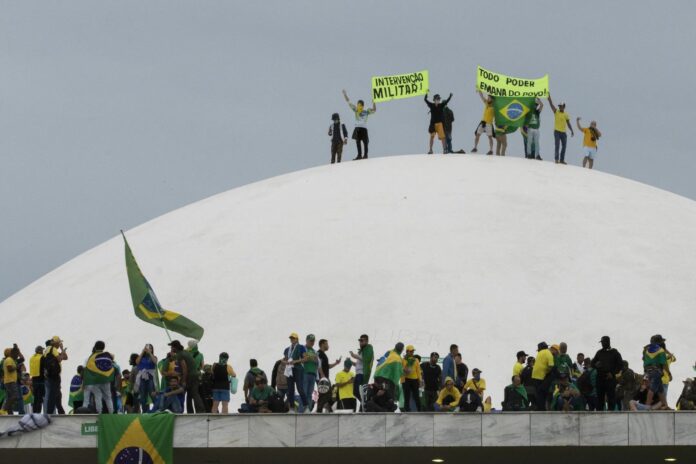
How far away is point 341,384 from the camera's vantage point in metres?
24.7

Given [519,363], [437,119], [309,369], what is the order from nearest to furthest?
[309,369], [519,363], [437,119]

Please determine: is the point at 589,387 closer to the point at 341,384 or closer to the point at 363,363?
the point at 363,363

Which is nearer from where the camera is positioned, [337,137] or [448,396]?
[448,396]

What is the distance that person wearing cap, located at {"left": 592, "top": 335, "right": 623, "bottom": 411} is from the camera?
2302 cm

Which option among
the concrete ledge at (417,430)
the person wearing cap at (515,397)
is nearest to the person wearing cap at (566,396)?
the person wearing cap at (515,397)

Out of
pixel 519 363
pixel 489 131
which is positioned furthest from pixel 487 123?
pixel 519 363

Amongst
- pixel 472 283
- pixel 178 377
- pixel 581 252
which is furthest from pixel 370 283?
pixel 178 377

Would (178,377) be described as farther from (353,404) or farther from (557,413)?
(557,413)

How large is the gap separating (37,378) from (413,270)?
26.0 ft

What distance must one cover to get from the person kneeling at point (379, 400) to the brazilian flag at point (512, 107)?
1181cm

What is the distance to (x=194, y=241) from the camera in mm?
32500

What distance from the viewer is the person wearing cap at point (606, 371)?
75.5ft

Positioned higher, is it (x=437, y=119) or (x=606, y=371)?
(x=437, y=119)

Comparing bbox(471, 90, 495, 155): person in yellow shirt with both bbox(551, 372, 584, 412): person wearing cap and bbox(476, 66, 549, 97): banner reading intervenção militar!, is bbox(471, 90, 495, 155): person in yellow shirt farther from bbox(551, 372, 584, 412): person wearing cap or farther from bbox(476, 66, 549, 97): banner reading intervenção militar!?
bbox(551, 372, 584, 412): person wearing cap
